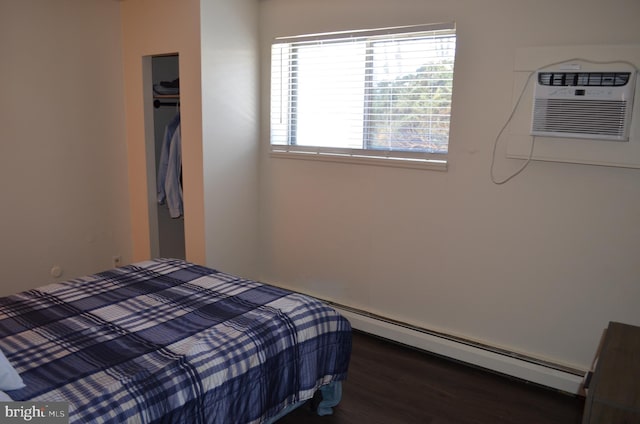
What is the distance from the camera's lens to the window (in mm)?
3219

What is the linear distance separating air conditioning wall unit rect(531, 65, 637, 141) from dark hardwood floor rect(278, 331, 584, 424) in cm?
150

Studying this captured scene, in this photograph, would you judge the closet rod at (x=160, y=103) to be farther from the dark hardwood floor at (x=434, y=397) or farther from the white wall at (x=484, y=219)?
the dark hardwood floor at (x=434, y=397)

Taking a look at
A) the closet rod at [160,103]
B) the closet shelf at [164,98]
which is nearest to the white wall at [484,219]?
the closet shelf at [164,98]

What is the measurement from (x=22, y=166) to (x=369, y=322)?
2.79 meters

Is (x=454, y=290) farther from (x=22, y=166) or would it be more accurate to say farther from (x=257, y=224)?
(x=22, y=166)

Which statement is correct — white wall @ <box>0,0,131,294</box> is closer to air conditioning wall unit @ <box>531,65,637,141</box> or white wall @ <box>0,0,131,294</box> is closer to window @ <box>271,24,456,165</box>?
window @ <box>271,24,456,165</box>

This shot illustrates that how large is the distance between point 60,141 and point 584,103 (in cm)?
362

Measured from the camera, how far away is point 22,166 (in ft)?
11.9

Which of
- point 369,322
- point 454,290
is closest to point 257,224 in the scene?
point 369,322

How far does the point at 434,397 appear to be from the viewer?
9.24ft

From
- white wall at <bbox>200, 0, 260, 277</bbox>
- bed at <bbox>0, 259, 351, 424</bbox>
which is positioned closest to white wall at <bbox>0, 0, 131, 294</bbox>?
white wall at <bbox>200, 0, 260, 277</bbox>

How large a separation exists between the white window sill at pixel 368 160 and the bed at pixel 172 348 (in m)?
1.27

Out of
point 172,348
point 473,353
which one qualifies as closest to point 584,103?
point 473,353

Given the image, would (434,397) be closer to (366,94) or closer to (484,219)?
(484,219)
